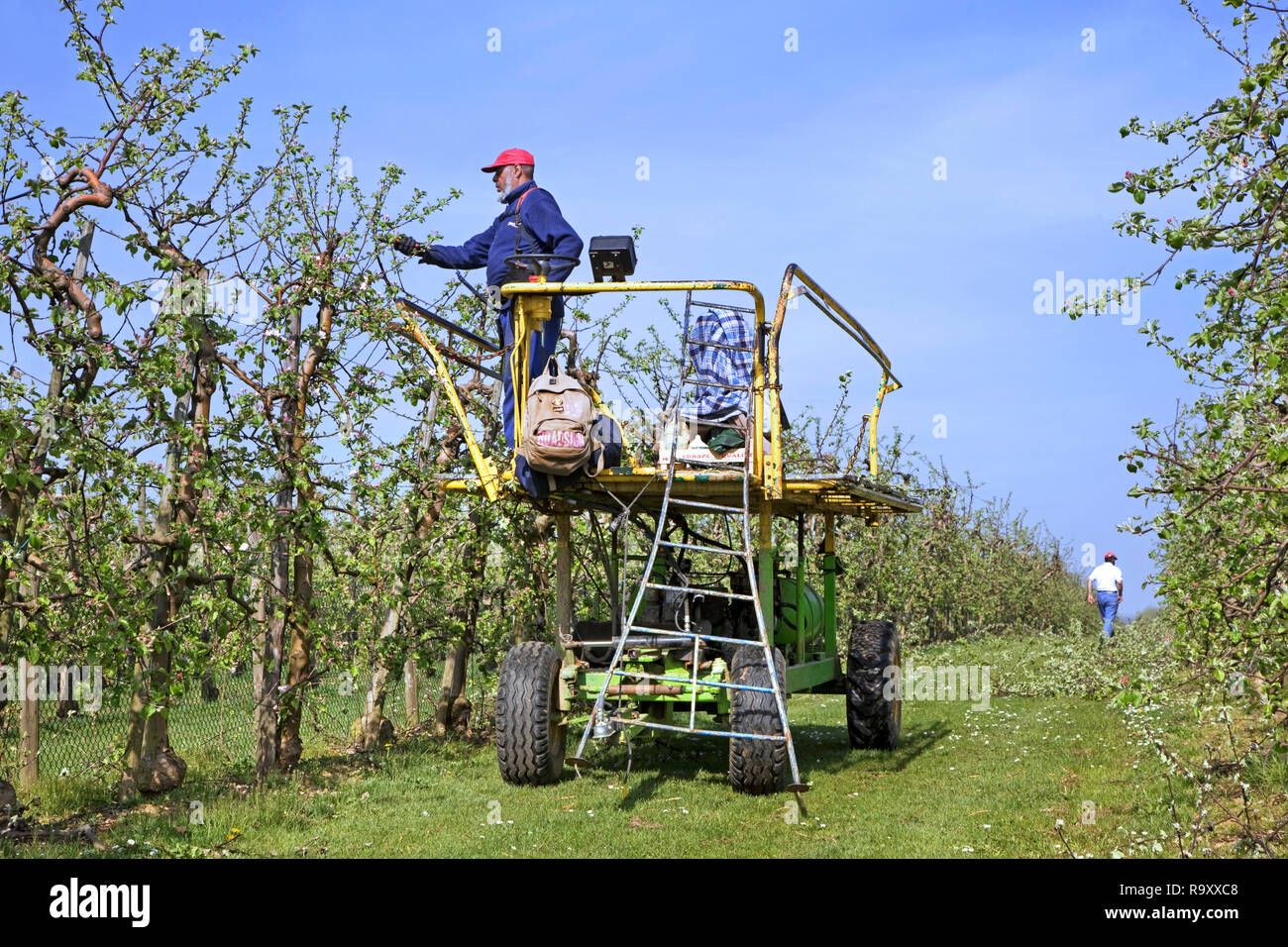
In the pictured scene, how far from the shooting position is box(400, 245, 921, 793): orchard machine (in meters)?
8.13

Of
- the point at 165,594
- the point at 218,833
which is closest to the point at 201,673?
the point at 165,594

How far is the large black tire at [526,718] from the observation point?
859 cm

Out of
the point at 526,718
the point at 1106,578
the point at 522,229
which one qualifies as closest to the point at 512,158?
the point at 522,229

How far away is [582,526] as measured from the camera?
11859mm

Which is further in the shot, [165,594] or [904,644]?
[904,644]

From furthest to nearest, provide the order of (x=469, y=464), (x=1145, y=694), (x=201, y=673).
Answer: (x=469, y=464)
(x=201, y=673)
(x=1145, y=694)

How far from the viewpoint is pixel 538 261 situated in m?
8.46

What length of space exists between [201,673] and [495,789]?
209cm

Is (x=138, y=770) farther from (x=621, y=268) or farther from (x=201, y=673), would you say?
(x=621, y=268)

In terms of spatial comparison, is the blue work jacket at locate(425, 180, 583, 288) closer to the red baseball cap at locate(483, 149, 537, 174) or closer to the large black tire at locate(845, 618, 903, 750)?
the red baseball cap at locate(483, 149, 537, 174)

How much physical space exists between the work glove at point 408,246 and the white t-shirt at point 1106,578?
594 inches

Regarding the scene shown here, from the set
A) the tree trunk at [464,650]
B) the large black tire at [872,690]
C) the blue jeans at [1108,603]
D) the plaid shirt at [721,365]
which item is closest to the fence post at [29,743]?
the tree trunk at [464,650]

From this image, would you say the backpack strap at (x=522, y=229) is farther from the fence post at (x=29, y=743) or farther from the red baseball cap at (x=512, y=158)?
the fence post at (x=29, y=743)

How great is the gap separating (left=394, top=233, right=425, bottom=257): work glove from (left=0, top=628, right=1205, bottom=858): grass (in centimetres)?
371
